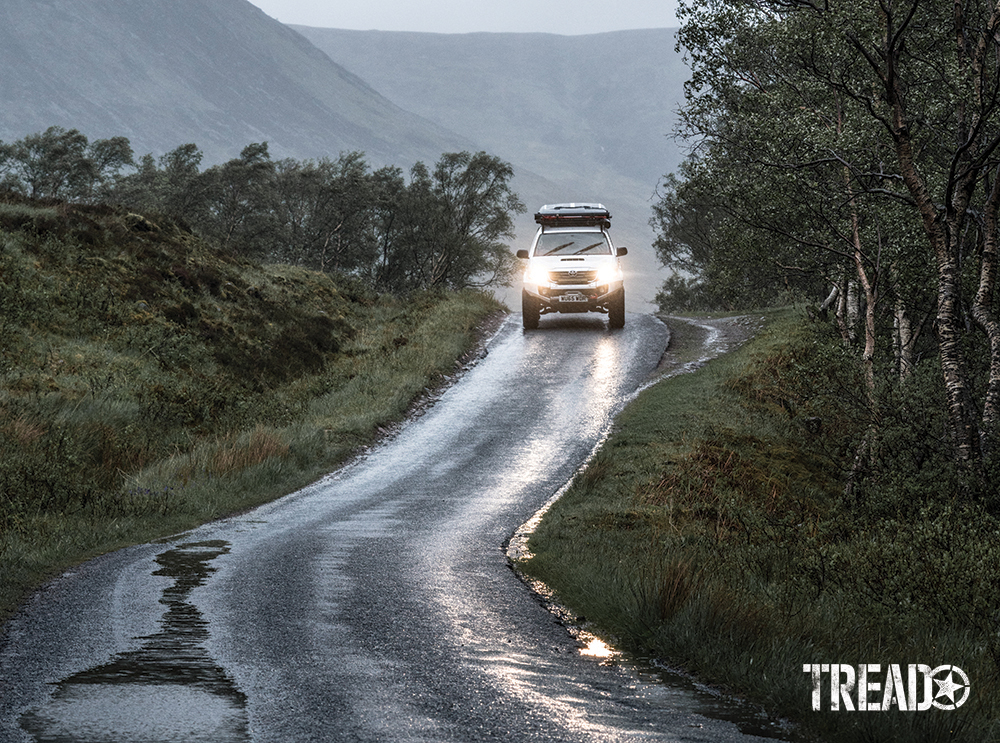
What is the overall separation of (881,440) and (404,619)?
9.47m

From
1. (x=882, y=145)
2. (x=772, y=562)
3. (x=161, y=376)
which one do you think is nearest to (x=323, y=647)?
(x=772, y=562)

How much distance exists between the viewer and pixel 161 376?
63.0 feet

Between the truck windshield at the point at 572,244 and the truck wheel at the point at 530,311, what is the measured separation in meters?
1.38

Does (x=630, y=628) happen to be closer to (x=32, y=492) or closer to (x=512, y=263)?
(x=32, y=492)

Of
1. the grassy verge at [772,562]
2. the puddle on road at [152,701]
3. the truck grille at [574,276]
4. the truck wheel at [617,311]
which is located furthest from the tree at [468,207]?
the puddle on road at [152,701]

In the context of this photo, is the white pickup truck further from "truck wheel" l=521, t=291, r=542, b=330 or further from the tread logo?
the tread logo

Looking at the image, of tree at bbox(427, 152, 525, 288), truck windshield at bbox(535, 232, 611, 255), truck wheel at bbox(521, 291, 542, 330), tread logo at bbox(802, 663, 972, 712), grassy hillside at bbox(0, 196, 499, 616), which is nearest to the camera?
tread logo at bbox(802, 663, 972, 712)

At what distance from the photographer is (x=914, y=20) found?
15805mm

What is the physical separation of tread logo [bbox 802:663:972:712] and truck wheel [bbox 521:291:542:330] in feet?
65.8

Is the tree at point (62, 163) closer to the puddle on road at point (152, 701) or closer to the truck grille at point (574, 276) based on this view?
the truck grille at point (574, 276)

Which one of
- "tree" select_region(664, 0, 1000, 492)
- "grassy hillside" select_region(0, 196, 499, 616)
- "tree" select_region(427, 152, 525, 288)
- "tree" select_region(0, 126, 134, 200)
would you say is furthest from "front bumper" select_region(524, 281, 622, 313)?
"tree" select_region(0, 126, 134, 200)

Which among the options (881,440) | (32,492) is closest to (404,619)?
(32,492)

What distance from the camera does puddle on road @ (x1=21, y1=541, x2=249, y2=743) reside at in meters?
4.61

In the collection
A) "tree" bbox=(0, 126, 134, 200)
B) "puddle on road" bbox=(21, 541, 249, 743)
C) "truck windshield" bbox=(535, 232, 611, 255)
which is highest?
"tree" bbox=(0, 126, 134, 200)
